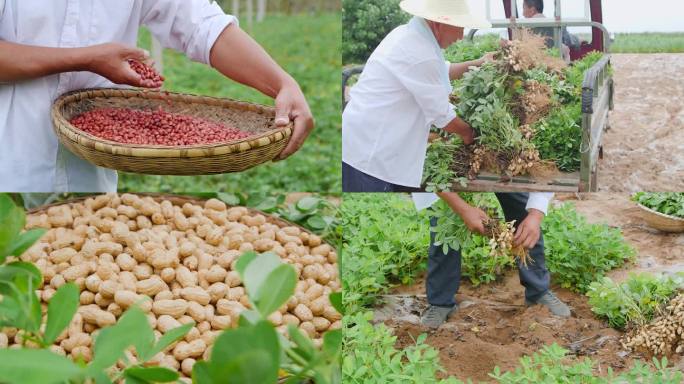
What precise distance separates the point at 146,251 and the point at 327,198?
766mm

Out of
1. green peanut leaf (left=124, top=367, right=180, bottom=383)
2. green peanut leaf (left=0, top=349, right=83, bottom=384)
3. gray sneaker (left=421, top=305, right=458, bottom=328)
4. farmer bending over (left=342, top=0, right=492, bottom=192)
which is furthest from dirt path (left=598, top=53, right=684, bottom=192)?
green peanut leaf (left=0, top=349, right=83, bottom=384)

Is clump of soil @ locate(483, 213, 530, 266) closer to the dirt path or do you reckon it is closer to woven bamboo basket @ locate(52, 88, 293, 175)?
the dirt path

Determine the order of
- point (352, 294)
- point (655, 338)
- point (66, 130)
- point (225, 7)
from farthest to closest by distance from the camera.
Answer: point (225, 7)
point (352, 294)
point (655, 338)
point (66, 130)

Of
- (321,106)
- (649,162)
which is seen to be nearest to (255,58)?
(649,162)

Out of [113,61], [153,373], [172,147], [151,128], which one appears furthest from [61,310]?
[151,128]

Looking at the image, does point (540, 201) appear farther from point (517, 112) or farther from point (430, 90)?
point (430, 90)

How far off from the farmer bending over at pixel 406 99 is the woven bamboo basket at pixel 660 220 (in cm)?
50

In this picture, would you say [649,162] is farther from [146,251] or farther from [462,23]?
[146,251]

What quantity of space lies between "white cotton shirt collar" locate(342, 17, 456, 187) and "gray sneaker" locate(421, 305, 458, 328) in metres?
0.33

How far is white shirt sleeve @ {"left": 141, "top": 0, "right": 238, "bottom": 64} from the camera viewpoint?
6.24ft

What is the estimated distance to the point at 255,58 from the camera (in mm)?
1943

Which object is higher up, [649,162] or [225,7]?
[225,7]

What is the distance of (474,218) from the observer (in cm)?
197

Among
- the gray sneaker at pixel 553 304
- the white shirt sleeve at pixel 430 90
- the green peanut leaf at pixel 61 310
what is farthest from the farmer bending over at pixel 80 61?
the green peanut leaf at pixel 61 310
